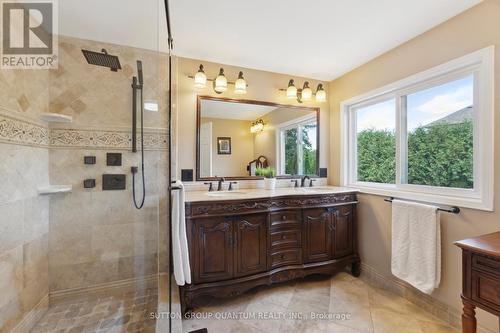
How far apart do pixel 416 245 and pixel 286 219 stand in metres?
1.09

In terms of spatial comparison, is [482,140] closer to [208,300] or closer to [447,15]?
[447,15]

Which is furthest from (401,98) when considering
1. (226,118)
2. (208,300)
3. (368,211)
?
(208,300)

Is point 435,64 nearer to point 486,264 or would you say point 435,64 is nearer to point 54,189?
point 486,264

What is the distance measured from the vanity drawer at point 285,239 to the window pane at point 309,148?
3.11 feet

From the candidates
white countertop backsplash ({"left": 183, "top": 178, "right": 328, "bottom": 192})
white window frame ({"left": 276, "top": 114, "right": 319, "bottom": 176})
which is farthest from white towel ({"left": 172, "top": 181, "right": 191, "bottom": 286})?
white window frame ({"left": 276, "top": 114, "right": 319, "bottom": 176})

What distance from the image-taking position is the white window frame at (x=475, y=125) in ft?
4.99

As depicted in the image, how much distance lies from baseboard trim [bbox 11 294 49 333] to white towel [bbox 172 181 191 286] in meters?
0.98

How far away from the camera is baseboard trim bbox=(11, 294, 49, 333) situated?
146cm

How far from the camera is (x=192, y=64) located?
240cm

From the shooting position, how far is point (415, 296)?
77.4 inches

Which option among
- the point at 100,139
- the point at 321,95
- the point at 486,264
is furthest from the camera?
the point at 321,95

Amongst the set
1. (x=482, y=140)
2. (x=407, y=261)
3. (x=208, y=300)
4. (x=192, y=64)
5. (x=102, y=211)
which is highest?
(x=192, y=64)

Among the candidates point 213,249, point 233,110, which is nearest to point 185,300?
point 213,249

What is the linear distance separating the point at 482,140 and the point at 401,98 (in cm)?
82
